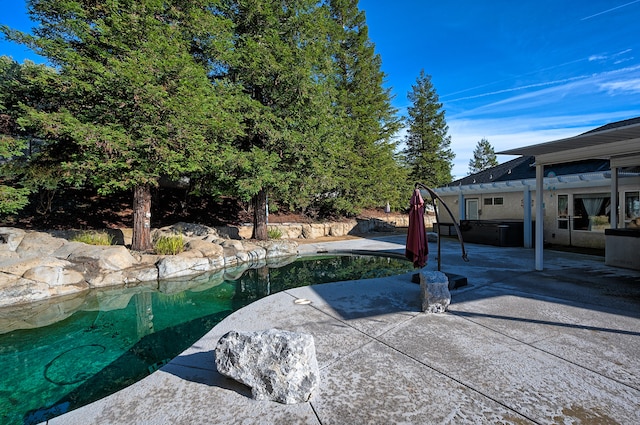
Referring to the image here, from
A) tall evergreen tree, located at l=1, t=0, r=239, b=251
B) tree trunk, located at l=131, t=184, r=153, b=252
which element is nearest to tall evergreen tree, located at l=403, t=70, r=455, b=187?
tall evergreen tree, located at l=1, t=0, r=239, b=251

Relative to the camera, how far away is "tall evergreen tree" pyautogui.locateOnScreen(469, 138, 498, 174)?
148ft

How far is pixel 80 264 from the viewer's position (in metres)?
7.70

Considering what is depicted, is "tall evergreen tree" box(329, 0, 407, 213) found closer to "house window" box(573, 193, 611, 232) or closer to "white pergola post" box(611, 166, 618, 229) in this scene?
"house window" box(573, 193, 611, 232)

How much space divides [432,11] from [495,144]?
39.4 metres

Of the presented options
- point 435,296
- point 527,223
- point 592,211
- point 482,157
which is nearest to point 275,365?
point 435,296

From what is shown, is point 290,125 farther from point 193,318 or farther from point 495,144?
point 495,144

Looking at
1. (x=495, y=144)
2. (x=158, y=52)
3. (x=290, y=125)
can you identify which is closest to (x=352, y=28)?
(x=290, y=125)

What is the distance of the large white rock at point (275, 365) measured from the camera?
2.52m

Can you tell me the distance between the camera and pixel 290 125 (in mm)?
12445

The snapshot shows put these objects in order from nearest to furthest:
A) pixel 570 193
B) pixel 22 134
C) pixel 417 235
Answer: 1. pixel 417 235
2. pixel 22 134
3. pixel 570 193

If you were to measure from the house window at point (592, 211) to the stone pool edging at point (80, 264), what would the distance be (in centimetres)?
1195

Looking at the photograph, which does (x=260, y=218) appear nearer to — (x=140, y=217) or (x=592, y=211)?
(x=140, y=217)

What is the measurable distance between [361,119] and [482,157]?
115 feet

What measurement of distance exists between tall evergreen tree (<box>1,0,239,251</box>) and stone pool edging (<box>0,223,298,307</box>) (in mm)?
1964
